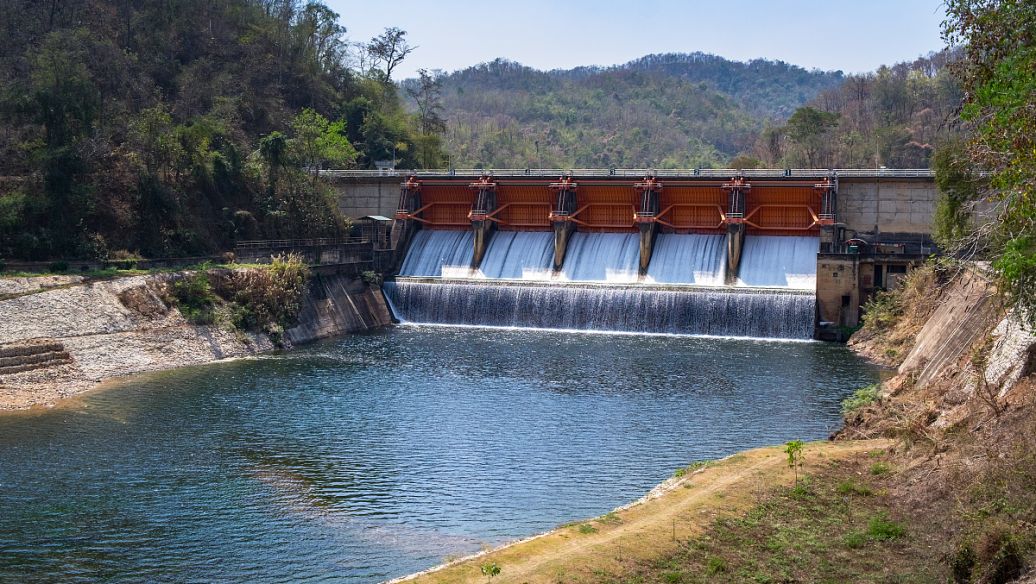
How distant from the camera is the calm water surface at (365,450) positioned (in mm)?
21891

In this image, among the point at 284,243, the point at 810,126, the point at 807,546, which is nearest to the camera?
the point at 807,546

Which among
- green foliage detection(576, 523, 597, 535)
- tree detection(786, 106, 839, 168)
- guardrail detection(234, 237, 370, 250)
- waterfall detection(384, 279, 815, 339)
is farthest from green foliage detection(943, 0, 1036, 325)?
tree detection(786, 106, 839, 168)

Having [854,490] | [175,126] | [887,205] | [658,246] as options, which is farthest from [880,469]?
[175,126]

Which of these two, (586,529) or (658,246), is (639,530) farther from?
(658,246)

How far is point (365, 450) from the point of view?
2992 centimetres

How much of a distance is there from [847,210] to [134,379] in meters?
37.8

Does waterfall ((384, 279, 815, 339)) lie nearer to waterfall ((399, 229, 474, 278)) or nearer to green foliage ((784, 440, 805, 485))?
waterfall ((399, 229, 474, 278))

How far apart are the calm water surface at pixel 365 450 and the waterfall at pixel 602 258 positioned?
1173 cm

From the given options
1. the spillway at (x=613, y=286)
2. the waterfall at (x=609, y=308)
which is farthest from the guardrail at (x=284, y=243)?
the waterfall at (x=609, y=308)

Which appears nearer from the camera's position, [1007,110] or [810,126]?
[1007,110]

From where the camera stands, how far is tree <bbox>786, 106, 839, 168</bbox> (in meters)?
97.7

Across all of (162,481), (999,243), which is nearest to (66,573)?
(162,481)

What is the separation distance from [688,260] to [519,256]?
10.2m

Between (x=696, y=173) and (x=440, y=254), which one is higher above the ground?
(x=696, y=173)
